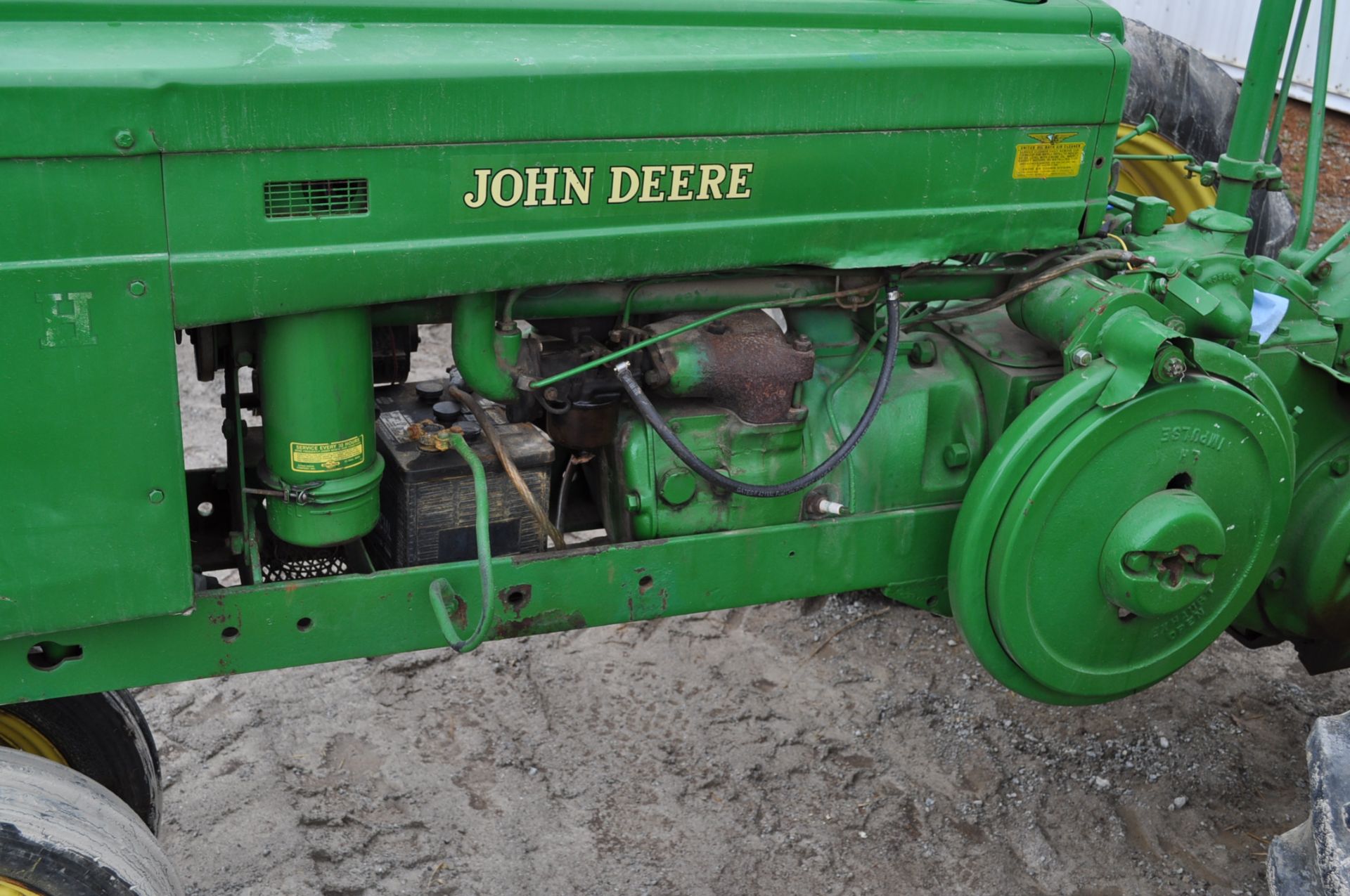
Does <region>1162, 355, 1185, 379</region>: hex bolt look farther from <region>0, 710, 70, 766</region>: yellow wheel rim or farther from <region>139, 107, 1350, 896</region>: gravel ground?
<region>0, 710, 70, 766</region>: yellow wheel rim

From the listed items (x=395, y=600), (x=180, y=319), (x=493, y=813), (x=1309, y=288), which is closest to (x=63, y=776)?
(x=395, y=600)

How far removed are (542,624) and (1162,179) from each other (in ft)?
7.38

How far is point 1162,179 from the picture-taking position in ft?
12.0

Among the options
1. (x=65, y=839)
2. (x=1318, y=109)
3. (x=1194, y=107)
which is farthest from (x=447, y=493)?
(x=1194, y=107)

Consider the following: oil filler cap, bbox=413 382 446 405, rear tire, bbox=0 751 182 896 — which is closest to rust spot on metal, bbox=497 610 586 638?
oil filler cap, bbox=413 382 446 405

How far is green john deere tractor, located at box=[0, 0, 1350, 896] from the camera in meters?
1.87

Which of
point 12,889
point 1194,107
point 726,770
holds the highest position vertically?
point 1194,107

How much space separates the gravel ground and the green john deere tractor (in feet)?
1.15

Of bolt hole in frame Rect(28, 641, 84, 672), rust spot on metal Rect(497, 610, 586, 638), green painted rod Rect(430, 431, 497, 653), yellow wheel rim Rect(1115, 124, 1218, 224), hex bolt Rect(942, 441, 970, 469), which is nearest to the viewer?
bolt hole in frame Rect(28, 641, 84, 672)

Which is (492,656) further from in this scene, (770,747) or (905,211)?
(905,211)

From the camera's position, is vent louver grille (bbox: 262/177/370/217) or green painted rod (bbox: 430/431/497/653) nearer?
vent louver grille (bbox: 262/177/370/217)

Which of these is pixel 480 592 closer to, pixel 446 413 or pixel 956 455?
pixel 446 413

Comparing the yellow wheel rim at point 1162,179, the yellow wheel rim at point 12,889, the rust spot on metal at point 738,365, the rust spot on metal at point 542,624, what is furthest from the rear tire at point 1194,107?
the yellow wheel rim at point 12,889

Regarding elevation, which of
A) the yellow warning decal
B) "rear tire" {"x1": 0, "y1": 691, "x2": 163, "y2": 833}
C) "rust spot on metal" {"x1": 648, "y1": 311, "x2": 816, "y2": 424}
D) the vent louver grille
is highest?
the vent louver grille
